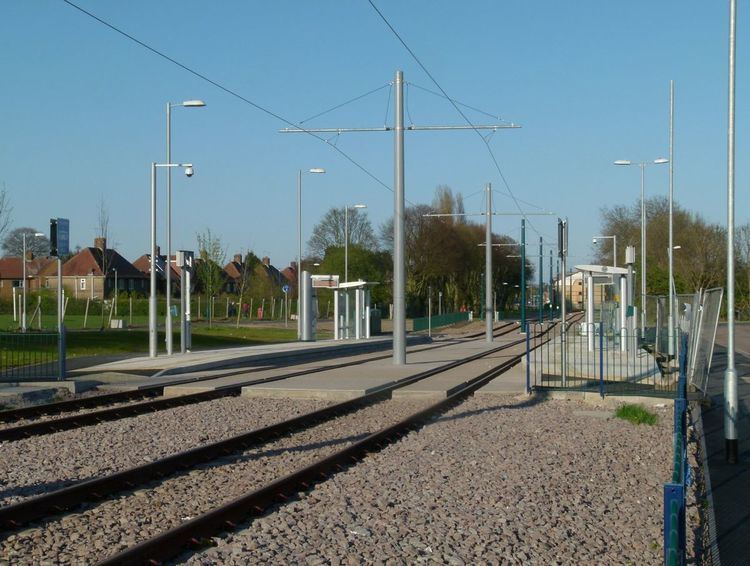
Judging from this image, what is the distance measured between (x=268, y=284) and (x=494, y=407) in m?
68.9

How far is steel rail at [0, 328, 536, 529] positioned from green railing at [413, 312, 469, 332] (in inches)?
1790

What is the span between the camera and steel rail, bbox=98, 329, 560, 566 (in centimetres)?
689

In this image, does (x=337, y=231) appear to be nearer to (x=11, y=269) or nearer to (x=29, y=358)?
(x=11, y=269)

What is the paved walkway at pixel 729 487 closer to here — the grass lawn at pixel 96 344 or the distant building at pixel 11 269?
the grass lawn at pixel 96 344

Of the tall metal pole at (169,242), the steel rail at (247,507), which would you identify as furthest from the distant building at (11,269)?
the steel rail at (247,507)

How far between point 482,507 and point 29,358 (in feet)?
67.3

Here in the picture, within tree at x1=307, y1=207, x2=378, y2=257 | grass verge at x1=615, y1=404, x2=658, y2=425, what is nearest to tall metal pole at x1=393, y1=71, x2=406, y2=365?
grass verge at x1=615, y1=404, x2=658, y2=425

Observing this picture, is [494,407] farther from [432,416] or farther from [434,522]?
[434,522]

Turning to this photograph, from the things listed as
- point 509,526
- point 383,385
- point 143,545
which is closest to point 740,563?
point 509,526

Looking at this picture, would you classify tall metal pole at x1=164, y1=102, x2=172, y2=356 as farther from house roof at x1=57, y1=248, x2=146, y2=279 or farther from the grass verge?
house roof at x1=57, y1=248, x2=146, y2=279

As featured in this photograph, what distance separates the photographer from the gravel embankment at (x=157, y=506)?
7312 millimetres

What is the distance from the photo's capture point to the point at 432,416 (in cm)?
1622

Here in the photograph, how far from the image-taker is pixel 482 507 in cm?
890

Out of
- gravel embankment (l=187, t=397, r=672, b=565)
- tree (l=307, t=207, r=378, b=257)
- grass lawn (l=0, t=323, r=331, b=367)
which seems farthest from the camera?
tree (l=307, t=207, r=378, b=257)
